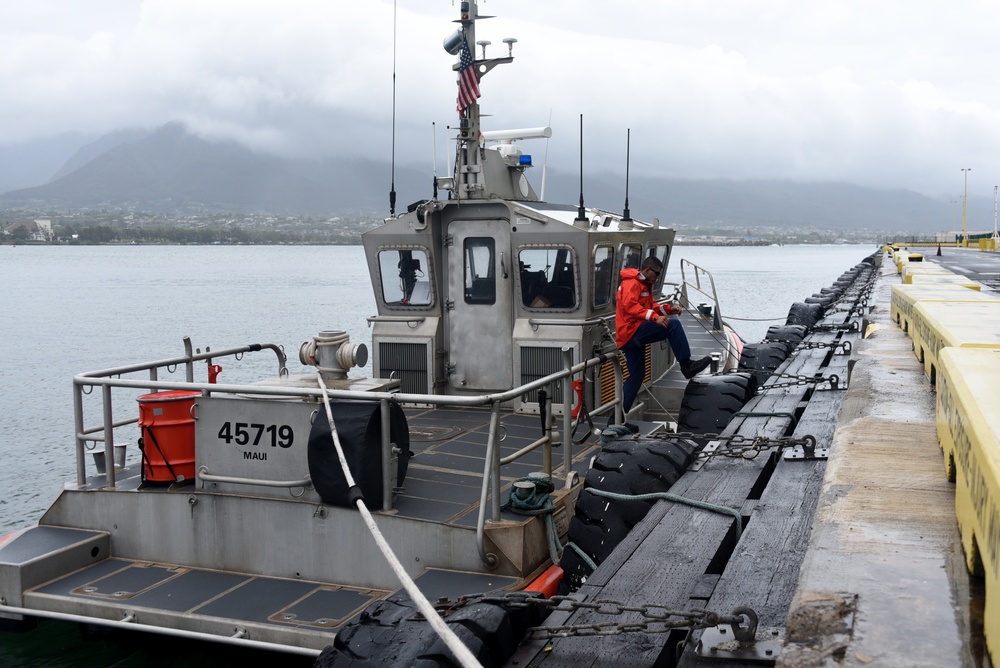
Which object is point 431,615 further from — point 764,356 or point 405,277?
point 764,356

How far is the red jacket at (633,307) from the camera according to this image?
27.0 feet

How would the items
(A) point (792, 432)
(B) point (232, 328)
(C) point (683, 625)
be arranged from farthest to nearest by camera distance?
(B) point (232, 328) < (A) point (792, 432) < (C) point (683, 625)

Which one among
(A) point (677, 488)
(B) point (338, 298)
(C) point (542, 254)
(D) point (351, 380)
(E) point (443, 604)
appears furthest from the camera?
(B) point (338, 298)

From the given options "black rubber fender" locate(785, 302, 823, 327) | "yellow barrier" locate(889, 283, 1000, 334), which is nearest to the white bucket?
"yellow barrier" locate(889, 283, 1000, 334)

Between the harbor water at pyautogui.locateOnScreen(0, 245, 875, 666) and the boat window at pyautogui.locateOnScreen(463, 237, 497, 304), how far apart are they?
4020 mm

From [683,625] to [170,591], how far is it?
13.9 ft

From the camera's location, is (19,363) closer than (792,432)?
No

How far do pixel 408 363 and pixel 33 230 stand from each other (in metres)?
183

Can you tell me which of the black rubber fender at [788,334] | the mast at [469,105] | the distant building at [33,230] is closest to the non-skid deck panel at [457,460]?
the mast at [469,105]

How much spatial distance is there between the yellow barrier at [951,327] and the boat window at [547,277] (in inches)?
Answer: 129

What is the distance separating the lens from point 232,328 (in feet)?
137

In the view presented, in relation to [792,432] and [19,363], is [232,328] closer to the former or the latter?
[19,363]

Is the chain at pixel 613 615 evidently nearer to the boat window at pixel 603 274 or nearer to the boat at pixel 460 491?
the boat at pixel 460 491

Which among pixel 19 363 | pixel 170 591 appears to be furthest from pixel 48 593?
pixel 19 363
